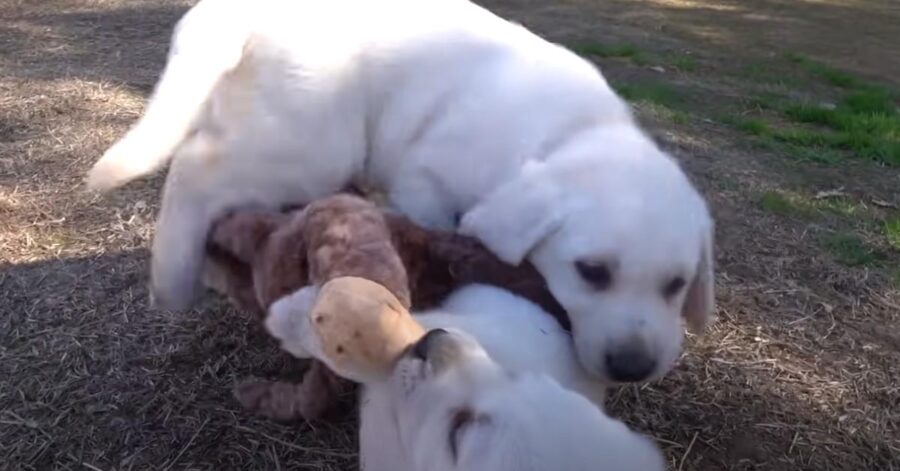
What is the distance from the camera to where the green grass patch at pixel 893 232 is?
348 cm

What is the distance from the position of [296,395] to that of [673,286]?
0.80 metres

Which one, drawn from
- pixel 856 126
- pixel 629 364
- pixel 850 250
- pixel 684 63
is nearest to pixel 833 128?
pixel 856 126

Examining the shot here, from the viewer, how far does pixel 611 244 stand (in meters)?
2.00

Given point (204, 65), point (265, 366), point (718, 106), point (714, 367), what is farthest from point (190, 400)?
point (718, 106)

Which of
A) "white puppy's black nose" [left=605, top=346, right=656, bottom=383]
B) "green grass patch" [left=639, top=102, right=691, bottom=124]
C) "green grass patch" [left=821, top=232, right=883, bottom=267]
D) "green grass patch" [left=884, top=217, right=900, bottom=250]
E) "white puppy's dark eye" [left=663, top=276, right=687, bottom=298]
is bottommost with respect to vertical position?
"green grass patch" [left=639, top=102, right=691, bottom=124]

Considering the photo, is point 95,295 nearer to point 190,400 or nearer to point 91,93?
point 190,400

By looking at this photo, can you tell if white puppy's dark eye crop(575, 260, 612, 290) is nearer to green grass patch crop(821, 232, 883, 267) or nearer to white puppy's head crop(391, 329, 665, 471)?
white puppy's head crop(391, 329, 665, 471)

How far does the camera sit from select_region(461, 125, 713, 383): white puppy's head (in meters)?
1.95

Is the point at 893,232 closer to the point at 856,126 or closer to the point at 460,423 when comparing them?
the point at 856,126

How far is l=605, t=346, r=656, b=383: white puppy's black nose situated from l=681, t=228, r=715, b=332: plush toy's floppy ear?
291mm

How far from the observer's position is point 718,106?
5449mm

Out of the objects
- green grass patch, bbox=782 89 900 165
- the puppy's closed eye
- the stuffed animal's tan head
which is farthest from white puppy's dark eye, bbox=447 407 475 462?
green grass patch, bbox=782 89 900 165

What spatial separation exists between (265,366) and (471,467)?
1120 mm

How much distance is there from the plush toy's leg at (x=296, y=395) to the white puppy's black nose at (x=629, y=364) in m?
0.55
